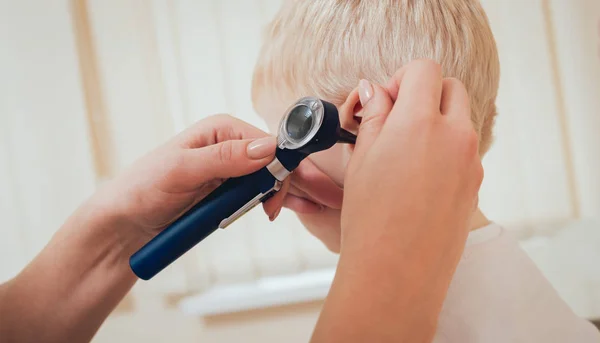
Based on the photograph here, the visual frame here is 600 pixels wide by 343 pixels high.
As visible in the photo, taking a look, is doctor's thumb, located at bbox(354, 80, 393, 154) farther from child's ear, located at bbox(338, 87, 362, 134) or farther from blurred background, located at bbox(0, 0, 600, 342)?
blurred background, located at bbox(0, 0, 600, 342)

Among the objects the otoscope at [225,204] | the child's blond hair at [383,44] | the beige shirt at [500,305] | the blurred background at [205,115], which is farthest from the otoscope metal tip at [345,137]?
the blurred background at [205,115]

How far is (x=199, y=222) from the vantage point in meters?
0.52

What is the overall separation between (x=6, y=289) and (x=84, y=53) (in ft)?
2.64

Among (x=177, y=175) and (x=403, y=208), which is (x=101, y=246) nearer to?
(x=177, y=175)

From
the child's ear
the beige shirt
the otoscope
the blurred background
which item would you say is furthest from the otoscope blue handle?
the blurred background

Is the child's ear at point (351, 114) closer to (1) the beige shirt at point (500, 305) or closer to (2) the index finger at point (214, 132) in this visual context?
(2) the index finger at point (214, 132)

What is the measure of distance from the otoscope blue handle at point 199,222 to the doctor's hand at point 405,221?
162 mm

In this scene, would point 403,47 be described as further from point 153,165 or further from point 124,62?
point 124,62

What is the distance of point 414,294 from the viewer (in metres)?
0.33

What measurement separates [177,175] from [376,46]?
11.1 inches

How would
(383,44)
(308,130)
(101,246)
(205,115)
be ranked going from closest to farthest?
(308,130), (383,44), (101,246), (205,115)

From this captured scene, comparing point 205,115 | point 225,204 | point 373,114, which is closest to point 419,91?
point 373,114

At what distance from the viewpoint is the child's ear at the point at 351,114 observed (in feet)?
1.63

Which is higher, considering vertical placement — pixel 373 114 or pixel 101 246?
pixel 373 114
